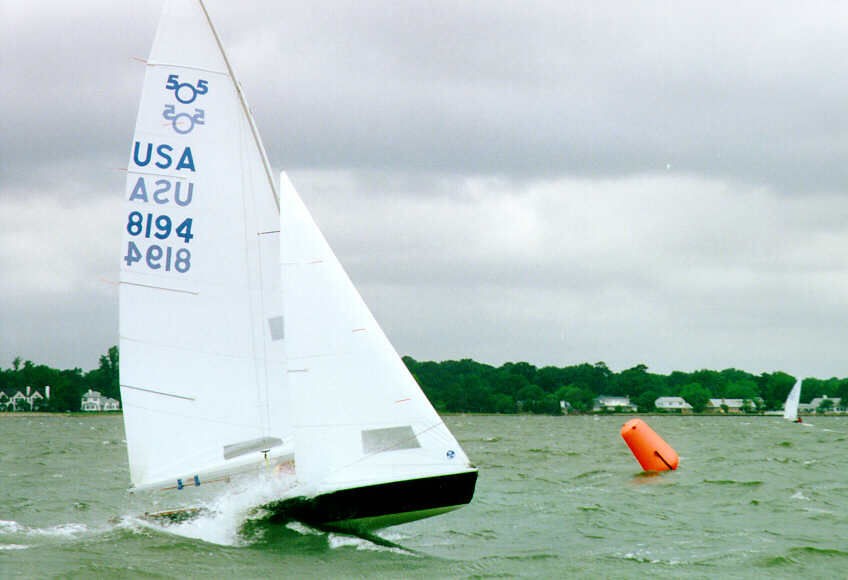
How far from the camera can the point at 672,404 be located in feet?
444

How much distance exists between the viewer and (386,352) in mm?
11438

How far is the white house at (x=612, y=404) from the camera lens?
426 ft

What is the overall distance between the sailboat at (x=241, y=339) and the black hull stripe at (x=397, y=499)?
0.05ft

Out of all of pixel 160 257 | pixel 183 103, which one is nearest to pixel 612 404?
pixel 160 257

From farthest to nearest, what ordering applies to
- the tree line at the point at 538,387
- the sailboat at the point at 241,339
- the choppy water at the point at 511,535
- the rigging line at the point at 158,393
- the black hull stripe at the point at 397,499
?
the tree line at the point at 538,387 → the rigging line at the point at 158,393 → the sailboat at the point at 241,339 → the black hull stripe at the point at 397,499 → the choppy water at the point at 511,535

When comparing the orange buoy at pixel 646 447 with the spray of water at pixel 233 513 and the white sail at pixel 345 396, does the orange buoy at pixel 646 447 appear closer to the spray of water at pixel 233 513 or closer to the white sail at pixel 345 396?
the spray of water at pixel 233 513

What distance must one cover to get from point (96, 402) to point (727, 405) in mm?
78968

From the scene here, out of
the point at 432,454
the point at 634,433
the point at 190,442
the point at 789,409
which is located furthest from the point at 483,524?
the point at 789,409

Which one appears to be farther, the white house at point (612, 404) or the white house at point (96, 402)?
the white house at point (612, 404)

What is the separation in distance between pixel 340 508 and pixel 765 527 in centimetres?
599

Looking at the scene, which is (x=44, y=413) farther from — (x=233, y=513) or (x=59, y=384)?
(x=233, y=513)

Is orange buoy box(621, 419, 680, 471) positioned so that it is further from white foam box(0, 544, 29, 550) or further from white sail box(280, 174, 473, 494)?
white foam box(0, 544, 29, 550)

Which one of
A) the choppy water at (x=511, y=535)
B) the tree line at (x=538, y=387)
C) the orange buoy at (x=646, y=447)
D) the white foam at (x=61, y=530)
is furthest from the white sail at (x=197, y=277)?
the tree line at (x=538, y=387)

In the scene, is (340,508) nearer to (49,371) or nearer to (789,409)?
(789,409)
